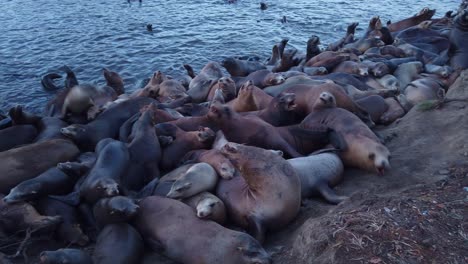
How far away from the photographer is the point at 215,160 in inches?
230

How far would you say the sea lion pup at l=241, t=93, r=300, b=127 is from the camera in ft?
23.3

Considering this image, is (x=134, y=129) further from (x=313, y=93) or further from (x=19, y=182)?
(x=313, y=93)

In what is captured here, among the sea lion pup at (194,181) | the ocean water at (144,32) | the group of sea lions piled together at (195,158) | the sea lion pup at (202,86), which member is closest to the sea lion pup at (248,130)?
the group of sea lions piled together at (195,158)

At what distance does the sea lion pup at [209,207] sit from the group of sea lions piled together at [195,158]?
0.02 metres

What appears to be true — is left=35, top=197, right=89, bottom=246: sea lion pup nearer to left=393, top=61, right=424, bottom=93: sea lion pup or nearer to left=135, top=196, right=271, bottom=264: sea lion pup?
left=135, top=196, right=271, bottom=264: sea lion pup

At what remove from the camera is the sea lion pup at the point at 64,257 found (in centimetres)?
424

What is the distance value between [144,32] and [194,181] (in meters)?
11.8

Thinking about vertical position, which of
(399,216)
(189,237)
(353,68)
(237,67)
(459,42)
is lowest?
(237,67)

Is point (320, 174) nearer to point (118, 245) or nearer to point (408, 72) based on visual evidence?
point (118, 245)

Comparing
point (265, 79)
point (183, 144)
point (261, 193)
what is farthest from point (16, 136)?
point (265, 79)

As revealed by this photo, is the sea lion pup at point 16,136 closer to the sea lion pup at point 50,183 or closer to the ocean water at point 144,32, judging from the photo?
the sea lion pup at point 50,183

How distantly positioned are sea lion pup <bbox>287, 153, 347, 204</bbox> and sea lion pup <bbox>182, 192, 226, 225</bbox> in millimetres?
1069

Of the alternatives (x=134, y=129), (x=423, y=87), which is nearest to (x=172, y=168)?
(x=134, y=129)

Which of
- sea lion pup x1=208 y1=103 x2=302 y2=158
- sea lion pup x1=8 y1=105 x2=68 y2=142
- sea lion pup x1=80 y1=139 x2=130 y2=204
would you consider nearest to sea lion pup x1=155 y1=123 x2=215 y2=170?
sea lion pup x1=208 y1=103 x2=302 y2=158
